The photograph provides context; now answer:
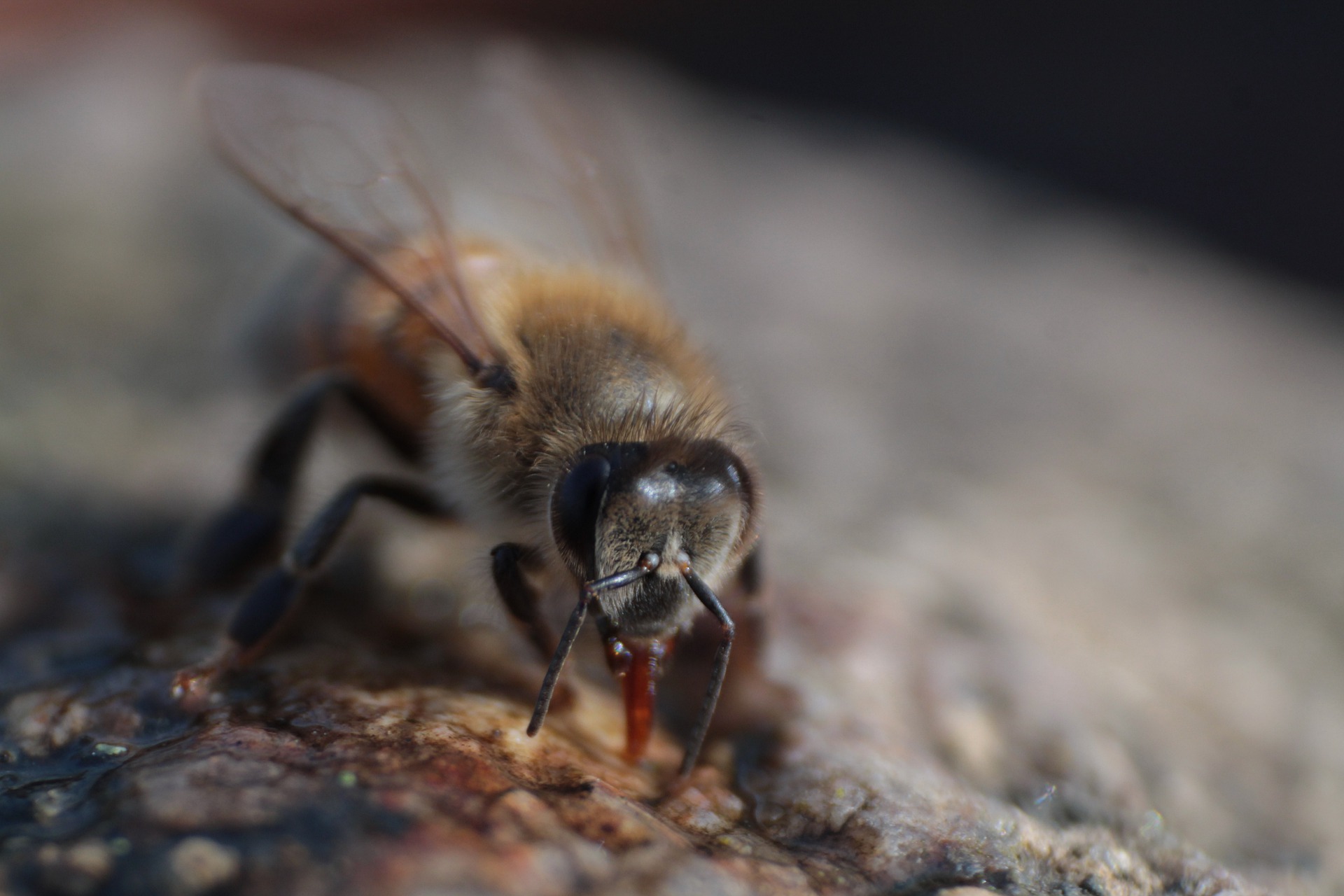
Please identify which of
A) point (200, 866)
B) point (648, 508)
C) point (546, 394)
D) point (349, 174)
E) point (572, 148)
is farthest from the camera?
point (572, 148)

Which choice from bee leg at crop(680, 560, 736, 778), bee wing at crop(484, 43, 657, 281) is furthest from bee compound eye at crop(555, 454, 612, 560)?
bee wing at crop(484, 43, 657, 281)

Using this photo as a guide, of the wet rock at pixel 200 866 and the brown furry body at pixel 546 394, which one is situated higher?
the brown furry body at pixel 546 394

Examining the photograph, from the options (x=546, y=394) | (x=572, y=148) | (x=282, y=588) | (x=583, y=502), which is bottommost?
(x=282, y=588)

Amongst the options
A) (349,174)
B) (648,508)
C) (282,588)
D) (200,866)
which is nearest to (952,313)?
(349,174)

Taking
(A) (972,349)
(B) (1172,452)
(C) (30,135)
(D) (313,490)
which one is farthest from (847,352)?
(C) (30,135)

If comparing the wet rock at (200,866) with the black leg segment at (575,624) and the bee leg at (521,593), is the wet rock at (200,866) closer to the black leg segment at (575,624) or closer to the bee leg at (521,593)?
the black leg segment at (575,624)

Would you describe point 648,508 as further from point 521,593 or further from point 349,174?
point 349,174

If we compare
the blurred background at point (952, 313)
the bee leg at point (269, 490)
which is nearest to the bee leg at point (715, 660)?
the blurred background at point (952, 313)

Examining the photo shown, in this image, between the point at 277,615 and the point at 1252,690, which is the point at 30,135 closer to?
the point at 277,615
